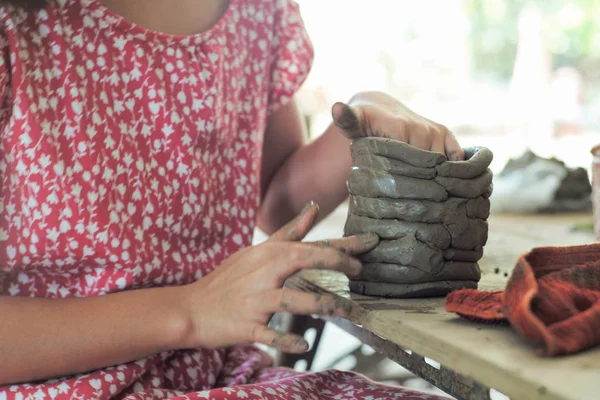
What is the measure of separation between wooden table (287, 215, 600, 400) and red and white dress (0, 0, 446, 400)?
0.14 m

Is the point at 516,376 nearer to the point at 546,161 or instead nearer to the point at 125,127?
the point at 125,127

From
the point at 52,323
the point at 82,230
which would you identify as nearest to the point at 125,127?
the point at 82,230

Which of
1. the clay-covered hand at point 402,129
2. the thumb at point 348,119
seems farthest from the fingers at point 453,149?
the thumb at point 348,119

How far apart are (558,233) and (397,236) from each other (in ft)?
2.23

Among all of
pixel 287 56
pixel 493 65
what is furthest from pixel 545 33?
pixel 287 56

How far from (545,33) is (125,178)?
24.9 feet

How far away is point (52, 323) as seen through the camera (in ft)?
2.86

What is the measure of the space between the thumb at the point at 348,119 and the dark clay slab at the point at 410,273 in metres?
0.16

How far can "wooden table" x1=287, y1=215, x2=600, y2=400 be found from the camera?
0.50 m

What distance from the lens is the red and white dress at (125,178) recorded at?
920 mm

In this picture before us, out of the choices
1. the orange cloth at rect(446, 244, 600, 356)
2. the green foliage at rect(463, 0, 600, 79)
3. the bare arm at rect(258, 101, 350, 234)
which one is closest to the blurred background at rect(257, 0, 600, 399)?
the green foliage at rect(463, 0, 600, 79)

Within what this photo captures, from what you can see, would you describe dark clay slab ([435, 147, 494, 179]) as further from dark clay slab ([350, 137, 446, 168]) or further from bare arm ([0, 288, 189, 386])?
bare arm ([0, 288, 189, 386])

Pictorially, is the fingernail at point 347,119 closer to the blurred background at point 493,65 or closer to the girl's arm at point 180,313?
the girl's arm at point 180,313

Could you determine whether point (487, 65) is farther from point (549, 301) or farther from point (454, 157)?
point (549, 301)
